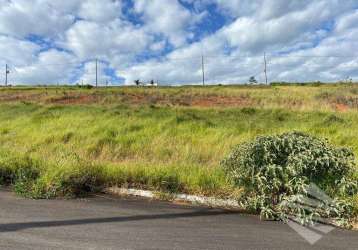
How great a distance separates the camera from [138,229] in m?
4.80

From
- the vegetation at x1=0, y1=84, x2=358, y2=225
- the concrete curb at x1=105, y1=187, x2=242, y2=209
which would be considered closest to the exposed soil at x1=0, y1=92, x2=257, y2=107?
the vegetation at x1=0, y1=84, x2=358, y2=225

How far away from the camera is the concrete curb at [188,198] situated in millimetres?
6023

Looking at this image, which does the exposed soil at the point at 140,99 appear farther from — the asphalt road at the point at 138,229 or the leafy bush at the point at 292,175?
the asphalt road at the point at 138,229

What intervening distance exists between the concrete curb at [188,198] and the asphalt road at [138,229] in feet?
0.83

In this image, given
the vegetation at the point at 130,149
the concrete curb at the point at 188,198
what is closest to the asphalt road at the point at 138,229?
the concrete curb at the point at 188,198

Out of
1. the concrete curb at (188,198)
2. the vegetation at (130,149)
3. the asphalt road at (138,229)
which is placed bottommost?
the asphalt road at (138,229)

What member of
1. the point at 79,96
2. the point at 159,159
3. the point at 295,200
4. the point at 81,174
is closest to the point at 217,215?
the point at 295,200

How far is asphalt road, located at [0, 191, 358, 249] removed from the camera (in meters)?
4.30

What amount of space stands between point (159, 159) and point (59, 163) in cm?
270

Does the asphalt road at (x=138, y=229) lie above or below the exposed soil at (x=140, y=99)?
below

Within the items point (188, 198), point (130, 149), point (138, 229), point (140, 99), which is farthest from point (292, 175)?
point (140, 99)

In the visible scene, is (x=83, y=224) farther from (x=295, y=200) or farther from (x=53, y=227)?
(x=295, y=200)

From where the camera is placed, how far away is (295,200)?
5266 mm

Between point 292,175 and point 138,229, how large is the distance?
2.20 meters
